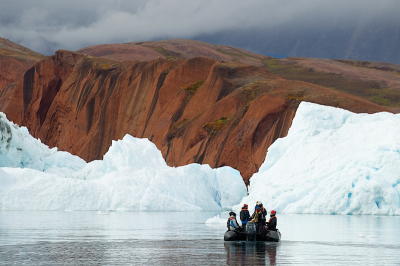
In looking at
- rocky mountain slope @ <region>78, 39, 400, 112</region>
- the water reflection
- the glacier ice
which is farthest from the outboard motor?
rocky mountain slope @ <region>78, 39, 400, 112</region>

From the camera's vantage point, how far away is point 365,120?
4775cm

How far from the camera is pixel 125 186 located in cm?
4659

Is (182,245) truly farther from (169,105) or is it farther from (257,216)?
(169,105)

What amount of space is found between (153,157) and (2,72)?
119 metres

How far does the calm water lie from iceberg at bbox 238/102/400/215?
297 inches

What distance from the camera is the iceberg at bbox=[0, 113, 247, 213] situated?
151 ft

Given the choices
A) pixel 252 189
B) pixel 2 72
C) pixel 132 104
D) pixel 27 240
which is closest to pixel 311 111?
pixel 252 189

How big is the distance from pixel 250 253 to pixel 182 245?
3331 mm

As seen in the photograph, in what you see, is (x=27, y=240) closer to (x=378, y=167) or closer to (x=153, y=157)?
(x=378, y=167)

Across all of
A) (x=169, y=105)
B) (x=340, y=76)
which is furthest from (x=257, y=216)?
(x=340, y=76)

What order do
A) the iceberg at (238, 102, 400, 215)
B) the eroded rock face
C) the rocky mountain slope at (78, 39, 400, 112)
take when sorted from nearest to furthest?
the iceberg at (238, 102, 400, 215) → the eroded rock face → the rocky mountain slope at (78, 39, 400, 112)

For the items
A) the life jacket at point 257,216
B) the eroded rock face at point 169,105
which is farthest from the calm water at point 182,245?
the eroded rock face at point 169,105

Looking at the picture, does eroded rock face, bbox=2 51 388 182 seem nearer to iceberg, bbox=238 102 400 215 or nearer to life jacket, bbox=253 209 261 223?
iceberg, bbox=238 102 400 215

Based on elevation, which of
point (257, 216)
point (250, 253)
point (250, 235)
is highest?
point (257, 216)
